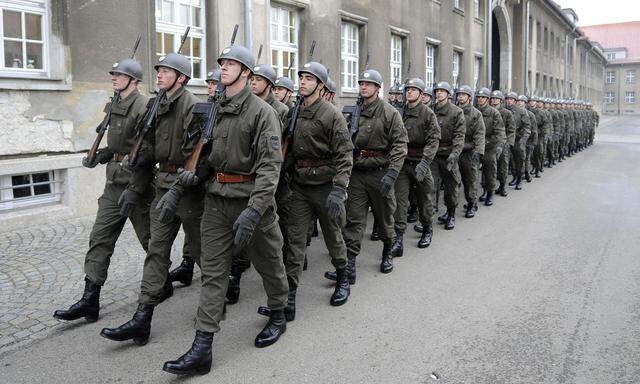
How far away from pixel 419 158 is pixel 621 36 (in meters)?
92.1

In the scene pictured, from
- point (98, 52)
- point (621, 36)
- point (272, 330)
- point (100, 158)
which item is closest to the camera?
point (272, 330)

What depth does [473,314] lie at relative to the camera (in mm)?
4988

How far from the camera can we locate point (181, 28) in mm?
10945

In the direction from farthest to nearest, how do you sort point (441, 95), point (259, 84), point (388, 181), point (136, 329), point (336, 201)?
point (441, 95), point (388, 181), point (259, 84), point (336, 201), point (136, 329)

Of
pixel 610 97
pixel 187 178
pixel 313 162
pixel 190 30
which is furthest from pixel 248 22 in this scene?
pixel 610 97

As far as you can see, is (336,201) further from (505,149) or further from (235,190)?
(505,149)

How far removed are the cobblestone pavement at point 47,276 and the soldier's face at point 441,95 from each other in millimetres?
4056

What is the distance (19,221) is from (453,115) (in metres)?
5.96

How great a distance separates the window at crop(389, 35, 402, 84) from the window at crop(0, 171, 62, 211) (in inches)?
479

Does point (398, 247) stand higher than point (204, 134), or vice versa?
point (204, 134)

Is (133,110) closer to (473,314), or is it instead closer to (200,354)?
(200,354)

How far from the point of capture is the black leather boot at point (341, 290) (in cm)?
532

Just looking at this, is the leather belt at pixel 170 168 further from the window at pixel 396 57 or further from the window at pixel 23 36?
the window at pixel 396 57

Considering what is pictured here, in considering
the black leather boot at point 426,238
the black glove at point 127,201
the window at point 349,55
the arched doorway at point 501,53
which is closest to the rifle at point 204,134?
the black glove at point 127,201
